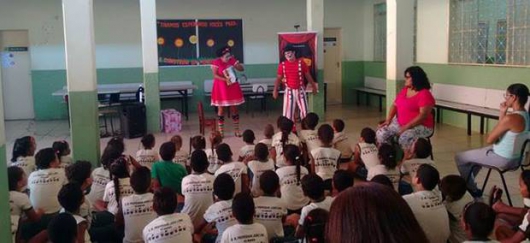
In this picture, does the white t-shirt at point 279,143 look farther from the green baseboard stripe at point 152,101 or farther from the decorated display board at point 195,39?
the decorated display board at point 195,39

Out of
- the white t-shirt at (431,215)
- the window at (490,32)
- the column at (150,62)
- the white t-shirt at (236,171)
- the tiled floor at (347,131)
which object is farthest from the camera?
the column at (150,62)

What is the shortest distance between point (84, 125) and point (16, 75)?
6.77 meters

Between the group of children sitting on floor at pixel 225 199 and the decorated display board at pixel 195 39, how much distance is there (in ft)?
26.0

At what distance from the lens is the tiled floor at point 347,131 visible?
714 cm

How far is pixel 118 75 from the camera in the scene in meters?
13.2

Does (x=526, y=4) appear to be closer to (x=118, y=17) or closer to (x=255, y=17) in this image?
(x=255, y=17)

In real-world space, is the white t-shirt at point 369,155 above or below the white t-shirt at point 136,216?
above

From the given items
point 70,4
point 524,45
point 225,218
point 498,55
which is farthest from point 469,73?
point 225,218

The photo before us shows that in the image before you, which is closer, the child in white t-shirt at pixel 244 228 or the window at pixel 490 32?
the child in white t-shirt at pixel 244 228

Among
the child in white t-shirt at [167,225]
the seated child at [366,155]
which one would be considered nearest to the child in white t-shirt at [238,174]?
the child in white t-shirt at [167,225]

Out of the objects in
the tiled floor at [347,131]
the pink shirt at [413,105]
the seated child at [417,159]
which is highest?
the pink shirt at [413,105]

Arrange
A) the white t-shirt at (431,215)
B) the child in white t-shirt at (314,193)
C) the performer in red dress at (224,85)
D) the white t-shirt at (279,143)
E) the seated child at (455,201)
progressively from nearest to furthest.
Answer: the white t-shirt at (431,215) → the child in white t-shirt at (314,193) → the seated child at (455,201) → the white t-shirt at (279,143) → the performer in red dress at (224,85)

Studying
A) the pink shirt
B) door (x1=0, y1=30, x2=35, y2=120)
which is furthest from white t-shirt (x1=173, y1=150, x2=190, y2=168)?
door (x1=0, y1=30, x2=35, y2=120)

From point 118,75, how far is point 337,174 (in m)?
10.3
